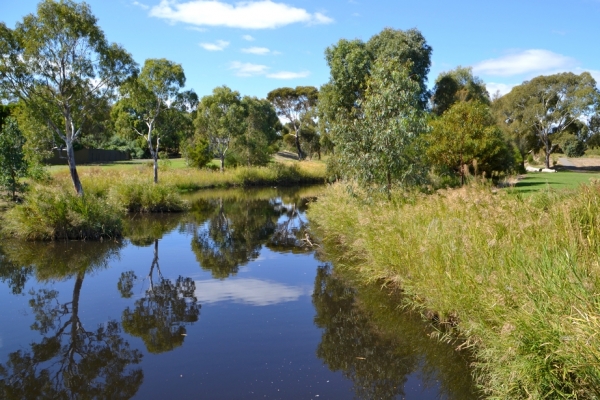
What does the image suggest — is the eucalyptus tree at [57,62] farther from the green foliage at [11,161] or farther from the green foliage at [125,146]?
the green foliage at [125,146]

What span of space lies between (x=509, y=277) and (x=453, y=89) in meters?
41.1

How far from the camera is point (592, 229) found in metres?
6.24

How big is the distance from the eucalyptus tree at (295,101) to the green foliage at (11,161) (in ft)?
154

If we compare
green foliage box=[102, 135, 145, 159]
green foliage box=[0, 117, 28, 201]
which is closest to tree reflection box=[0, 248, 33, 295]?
green foliage box=[0, 117, 28, 201]

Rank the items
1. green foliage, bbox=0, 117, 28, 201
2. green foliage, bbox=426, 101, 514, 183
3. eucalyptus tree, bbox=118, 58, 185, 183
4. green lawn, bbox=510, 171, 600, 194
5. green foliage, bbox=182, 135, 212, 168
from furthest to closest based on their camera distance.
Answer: green foliage, bbox=182, 135, 212, 168, eucalyptus tree, bbox=118, 58, 185, 183, green foliage, bbox=426, 101, 514, 183, green foliage, bbox=0, 117, 28, 201, green lawn, bbox=510, 171, 600, 194

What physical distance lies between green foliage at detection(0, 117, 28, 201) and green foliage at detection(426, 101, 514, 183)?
15.7 m

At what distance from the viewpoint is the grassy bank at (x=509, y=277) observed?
4.36 metres

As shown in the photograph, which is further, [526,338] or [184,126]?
[184,126]

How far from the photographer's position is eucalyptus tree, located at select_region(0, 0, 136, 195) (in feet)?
54.6

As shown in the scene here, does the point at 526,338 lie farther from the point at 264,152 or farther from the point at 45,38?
the point at 264,152

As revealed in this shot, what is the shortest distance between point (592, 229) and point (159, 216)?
1918 centimetres

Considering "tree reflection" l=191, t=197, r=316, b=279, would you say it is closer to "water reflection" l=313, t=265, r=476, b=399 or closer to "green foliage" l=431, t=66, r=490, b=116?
"water reflection" l=313, t=265, r=476, b=399

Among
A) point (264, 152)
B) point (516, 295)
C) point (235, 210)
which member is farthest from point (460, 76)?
point (516, 295)

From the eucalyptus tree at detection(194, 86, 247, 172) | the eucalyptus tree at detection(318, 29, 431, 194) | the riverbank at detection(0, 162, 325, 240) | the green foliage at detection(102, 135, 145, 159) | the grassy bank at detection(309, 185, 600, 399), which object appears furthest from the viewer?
the green foliage at detection(102, 135, 145, 159)
